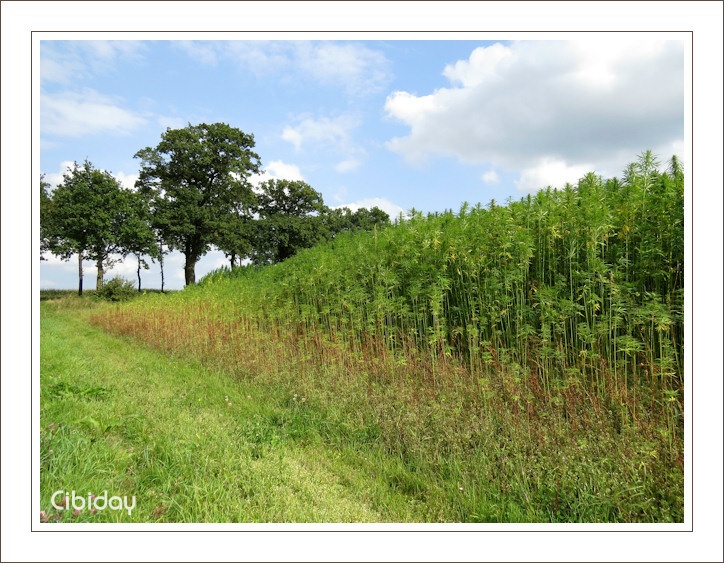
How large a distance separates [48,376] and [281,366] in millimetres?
2868

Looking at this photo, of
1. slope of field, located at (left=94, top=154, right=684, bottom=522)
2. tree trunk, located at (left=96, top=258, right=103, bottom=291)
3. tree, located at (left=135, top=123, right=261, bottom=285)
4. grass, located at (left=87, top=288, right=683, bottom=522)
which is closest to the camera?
grass, located at (left=87, top=288, right=683, bottom=522)

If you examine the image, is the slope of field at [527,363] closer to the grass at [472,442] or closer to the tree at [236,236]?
the grass at [472,442]

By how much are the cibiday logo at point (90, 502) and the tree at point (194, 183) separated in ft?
63.8

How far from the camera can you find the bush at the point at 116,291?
1703 cm

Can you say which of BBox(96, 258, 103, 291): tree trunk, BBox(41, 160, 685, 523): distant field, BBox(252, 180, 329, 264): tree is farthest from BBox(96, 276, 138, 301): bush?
BBox(41, 160, 685, 523): distant field

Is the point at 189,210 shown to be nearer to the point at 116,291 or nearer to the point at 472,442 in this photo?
the point at 116,291

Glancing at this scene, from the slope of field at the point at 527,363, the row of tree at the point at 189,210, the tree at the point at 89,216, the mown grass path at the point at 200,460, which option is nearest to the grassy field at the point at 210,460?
the mown grass path at the point at 200,460

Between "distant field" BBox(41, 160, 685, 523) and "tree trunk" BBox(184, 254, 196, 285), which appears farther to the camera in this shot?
"tree trunk" BBox(184, 254, 196, 285)

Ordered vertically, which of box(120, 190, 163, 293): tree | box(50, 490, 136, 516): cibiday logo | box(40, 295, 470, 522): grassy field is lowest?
box(40, 295, 470, 522): grassy field

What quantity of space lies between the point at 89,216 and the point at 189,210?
501 centimetres

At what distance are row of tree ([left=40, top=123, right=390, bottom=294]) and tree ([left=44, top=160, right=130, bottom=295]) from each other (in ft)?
0.11

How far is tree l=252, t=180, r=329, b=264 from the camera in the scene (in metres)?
23.5

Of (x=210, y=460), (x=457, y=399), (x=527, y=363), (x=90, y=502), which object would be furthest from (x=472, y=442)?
(x=90, y=502)

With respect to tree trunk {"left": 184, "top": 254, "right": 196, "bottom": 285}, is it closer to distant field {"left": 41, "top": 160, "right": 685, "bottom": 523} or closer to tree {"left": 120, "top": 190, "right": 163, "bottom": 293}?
tree {"left": 120, "top": 190, "right": 163, "bottom": 293}
